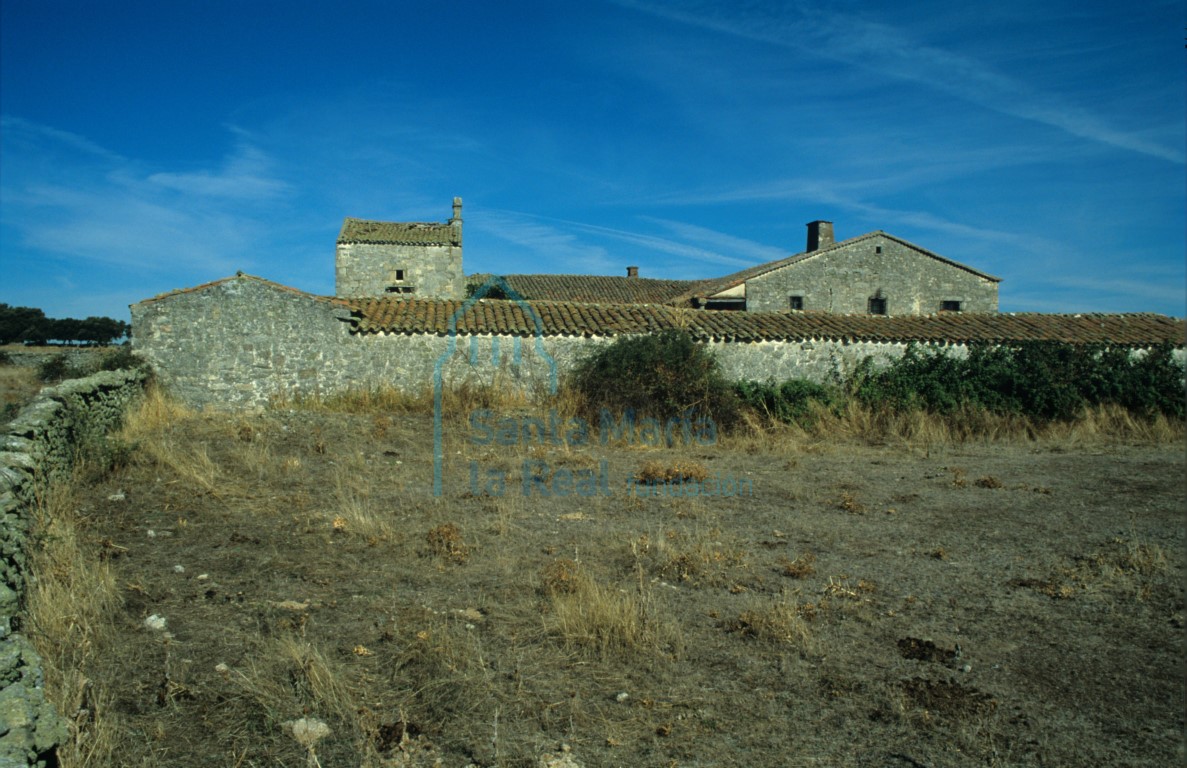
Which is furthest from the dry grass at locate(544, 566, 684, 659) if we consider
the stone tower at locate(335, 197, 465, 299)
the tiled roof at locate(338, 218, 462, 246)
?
the tiled roof at locate(338, 218, 462, 246)

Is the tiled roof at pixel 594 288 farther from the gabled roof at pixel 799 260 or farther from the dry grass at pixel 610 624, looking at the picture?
the dry grass at pixel 610 624

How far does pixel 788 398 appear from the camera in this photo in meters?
15.9

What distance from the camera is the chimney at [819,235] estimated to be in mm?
31438

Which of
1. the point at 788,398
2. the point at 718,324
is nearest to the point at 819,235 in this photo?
the point at 718,324

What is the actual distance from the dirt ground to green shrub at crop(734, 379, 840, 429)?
17.9 feet

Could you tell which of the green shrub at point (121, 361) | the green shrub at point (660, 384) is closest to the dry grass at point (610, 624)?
the green shrub at point (660, 384)

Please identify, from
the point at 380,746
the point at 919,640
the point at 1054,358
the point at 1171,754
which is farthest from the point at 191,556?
the point at 1054,358

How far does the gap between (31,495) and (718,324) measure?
14.0 metres

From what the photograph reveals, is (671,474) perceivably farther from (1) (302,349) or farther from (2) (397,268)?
(2) (397,268)

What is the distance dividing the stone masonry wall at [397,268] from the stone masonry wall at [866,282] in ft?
40.8

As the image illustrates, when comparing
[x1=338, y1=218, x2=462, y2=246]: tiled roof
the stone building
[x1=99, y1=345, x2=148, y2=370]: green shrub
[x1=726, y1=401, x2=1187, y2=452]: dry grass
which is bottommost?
[x1=726, y1=401, x2=1187, y2=452]: dry grass

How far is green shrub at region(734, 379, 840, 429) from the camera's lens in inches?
610

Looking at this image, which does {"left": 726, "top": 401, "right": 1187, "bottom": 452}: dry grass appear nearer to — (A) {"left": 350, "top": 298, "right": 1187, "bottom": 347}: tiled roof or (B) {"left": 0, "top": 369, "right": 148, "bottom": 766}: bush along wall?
(A) {"left": 350, "top": 298, "right": 1187, "bottom": 347}: tiled roof

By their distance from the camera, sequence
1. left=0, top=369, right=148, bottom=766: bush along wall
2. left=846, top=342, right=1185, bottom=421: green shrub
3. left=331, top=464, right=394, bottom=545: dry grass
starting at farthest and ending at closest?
1. left=846, top=342, right=1185, bottom=421: green shrub
2. left=331, top=464, right=394, bottom=545: dry grass
3. left=0, top=369, right=148, bottom=766: bush along wall
